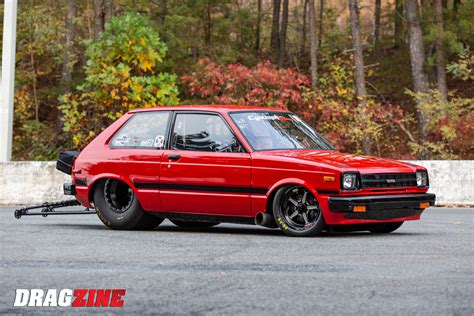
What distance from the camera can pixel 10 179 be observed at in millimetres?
23094

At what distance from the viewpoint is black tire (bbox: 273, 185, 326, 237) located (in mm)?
12750

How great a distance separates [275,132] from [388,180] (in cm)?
160

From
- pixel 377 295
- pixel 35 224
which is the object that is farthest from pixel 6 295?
pixel 35 224

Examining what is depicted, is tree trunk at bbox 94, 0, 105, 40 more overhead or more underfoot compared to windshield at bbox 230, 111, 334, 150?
more overhead

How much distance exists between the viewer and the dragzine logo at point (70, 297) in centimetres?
786

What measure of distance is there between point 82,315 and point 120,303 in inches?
19.9

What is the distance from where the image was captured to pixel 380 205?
1269 cm

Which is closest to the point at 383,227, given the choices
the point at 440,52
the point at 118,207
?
the point at 118,207

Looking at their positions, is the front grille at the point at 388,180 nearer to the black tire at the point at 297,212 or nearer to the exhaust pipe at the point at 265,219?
the black tire at the point at 297,212

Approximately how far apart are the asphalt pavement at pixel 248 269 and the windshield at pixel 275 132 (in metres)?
1.09

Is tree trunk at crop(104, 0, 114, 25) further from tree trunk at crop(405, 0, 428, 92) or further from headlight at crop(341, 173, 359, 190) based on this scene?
headlight at crop(341, 173, 359, 190)

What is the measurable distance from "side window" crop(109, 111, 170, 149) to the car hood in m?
1.63

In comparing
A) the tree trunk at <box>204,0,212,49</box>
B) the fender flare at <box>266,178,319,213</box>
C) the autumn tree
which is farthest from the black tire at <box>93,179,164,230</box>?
the tree trunk at <box>204,0,212,49</box>

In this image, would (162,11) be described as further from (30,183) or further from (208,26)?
(30,183)
